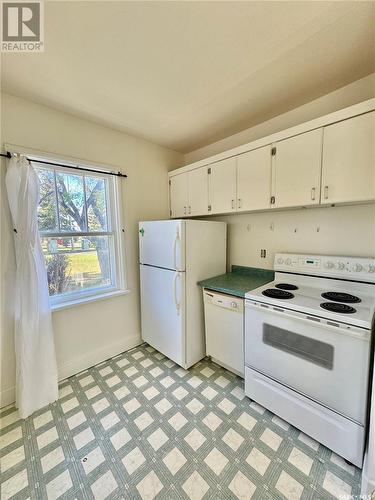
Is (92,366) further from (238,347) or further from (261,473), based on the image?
(261,473)

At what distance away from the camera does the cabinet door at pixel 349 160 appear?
4.45ft

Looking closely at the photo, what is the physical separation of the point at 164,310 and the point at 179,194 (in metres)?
1.48

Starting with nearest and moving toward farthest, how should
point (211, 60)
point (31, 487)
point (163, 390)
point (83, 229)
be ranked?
point (31, 487)
point (211, 60)
point (163, 390)
point (83, 229)

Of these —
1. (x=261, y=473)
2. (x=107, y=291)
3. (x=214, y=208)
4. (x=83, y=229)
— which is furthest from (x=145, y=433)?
(x=214, y=208)

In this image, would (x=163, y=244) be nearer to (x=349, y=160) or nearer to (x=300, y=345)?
(x=300, y=345)

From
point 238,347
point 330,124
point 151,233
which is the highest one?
point 330,124

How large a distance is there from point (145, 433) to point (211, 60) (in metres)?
2.64

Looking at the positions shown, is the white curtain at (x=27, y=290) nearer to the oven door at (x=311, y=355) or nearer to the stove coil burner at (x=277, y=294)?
the oven door at (x=311, y=355)

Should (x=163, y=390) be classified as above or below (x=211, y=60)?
below

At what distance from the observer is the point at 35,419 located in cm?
162

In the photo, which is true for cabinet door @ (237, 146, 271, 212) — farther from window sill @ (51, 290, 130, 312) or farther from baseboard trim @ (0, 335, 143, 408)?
baseboard trim @ (0, 335, 143, 408)

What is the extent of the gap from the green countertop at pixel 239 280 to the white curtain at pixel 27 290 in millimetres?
1470

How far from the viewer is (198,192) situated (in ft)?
8.01

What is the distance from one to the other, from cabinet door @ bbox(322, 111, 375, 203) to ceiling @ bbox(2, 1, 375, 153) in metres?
0.45
